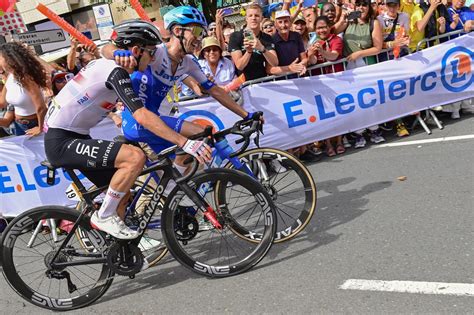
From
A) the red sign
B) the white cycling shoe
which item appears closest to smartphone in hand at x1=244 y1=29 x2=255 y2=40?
the white cycling shoe

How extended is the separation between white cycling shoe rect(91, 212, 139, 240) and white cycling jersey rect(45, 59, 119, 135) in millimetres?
663

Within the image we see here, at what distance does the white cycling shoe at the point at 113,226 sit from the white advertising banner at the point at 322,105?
2322 millimetres

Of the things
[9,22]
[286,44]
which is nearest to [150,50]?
[286,44]

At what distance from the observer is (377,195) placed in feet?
14.6

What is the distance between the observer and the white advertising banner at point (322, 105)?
5.28 metres

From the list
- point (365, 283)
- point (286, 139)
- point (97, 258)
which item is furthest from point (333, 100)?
point (97, 258)

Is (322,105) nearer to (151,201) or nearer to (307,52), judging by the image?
(307,52)

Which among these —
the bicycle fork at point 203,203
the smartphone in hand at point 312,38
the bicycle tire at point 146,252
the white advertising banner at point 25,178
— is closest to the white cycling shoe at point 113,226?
the bicycle tire at point 146,252

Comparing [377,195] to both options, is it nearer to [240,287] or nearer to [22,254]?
[240,287]

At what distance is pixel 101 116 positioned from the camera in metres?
3.28

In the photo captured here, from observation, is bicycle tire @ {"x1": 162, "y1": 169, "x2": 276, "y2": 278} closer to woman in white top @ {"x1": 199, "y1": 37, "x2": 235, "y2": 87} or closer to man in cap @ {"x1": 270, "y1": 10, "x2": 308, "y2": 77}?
woman in white top @ {"x1": 199, "y1": 37, "x2": 235, "y2": 87}

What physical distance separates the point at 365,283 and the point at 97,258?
197cm

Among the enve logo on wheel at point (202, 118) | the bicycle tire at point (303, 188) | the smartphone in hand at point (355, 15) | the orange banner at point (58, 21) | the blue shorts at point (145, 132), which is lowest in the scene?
the bicycle tire at point (303, 188)

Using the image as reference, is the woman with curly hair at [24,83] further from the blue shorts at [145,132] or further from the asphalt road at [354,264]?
the asphalt road at [354,264]
